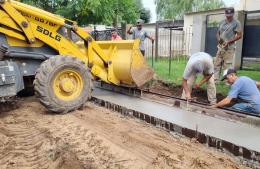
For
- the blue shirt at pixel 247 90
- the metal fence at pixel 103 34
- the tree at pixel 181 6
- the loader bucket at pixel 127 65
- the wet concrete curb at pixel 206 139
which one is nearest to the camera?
the wet concrete curb at pixel 206 139

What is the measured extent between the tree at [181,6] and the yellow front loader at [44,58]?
36289 millimetres

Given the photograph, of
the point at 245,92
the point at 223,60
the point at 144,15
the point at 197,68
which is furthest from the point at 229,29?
the point at 144,15

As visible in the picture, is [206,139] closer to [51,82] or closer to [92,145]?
[92,145]

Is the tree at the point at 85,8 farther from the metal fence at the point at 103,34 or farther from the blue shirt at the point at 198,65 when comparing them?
the blue shirt at the point at 198,65

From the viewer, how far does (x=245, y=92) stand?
6086 millimetres

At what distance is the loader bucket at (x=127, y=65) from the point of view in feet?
25.6

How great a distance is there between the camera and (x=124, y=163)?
433 cm

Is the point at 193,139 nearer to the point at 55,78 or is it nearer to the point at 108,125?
the point at 108,125

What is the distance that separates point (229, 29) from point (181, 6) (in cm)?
3454

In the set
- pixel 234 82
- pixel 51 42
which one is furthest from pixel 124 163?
pixel 51 42

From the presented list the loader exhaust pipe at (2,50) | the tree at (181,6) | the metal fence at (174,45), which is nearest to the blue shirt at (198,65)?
the loader exhaust pipe at (2,50)

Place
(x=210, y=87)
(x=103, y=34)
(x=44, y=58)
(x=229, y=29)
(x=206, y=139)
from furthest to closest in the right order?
(x=103, y=34)
(x=229, y=29)
(x=210, y=87)
(x=44, y=58)
(x=206, y=139)

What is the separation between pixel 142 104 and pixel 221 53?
3.20m

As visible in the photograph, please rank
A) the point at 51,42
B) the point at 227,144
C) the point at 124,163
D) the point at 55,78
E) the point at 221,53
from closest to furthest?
the point at 124,163 → the point at 227,144 → the point at 55,78 → the point at 51,42 → the point at 221,53
